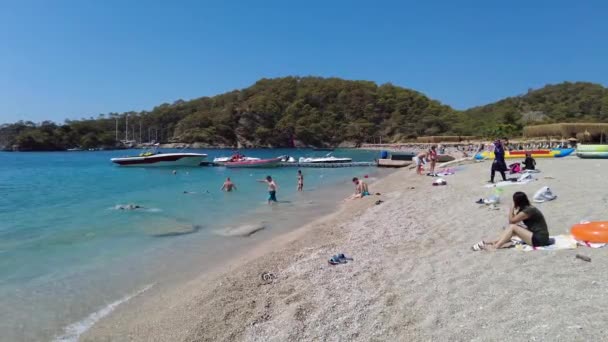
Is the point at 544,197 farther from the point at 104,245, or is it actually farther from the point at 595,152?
the point at 595,152

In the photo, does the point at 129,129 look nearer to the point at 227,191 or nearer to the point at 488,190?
the point at 227,191

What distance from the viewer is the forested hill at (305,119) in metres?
126

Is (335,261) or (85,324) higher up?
(335,261)

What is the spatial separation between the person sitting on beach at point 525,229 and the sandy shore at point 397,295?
0.27 meters

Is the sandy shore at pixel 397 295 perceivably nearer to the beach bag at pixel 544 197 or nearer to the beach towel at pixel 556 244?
the beach towel at pixel 556 244

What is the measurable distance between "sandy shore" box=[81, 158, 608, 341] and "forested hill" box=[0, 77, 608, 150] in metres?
113

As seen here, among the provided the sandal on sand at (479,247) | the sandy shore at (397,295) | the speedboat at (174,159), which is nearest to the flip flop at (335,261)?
the sandy shore at (397,295)

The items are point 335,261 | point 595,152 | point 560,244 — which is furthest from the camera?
point 595,152

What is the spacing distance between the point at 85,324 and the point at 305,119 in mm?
138010

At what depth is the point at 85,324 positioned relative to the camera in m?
5.63

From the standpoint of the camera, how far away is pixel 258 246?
10055 mm

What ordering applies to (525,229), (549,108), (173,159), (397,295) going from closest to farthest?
1. (397,295)
2. (525,229)
3. (173,159)
4. (549,108)

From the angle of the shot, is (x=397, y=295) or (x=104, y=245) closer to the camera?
(x=397, y=295)

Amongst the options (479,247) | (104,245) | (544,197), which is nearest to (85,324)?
(104,245)
